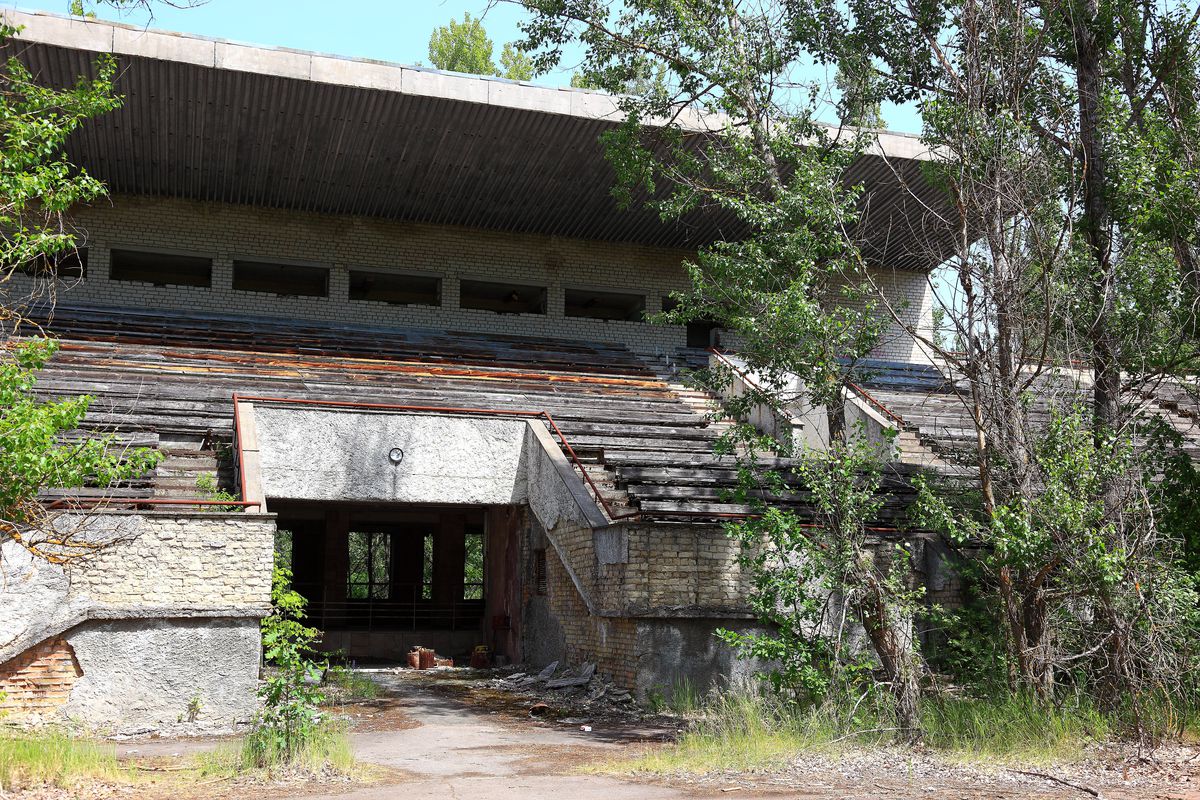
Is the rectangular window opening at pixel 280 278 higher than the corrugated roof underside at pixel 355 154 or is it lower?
lower

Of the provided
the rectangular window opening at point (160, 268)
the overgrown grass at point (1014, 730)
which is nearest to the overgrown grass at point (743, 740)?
the overgrown grass at point (1014, 730)

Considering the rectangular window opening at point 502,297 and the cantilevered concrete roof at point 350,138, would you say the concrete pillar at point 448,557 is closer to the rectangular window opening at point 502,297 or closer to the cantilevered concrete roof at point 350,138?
the rectangular window opening at point 502,297

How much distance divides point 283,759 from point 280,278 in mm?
17461

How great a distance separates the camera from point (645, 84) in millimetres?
12500

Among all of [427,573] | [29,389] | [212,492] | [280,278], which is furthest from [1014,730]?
[280,278]

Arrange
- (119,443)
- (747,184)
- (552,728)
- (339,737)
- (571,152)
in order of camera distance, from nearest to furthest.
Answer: (339,737) → (552,728) → (747,184) → (119,443) → (571,152)

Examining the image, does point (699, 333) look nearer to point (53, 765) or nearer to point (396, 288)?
point (396, 288)

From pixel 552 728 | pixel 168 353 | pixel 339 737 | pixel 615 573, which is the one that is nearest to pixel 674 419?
pixel 615 573

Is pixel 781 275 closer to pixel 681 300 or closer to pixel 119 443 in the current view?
pixel 681 300

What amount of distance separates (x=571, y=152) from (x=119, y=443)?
30.9 ft

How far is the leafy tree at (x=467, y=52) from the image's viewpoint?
128 ft

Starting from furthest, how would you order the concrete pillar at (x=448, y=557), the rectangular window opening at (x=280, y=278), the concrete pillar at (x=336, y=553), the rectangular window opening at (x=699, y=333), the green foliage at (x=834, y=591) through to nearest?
the rectangular window opening at (x=699, y=333)
the concrete pillar at (x=448, y=557)
the rectangular window opening at (x=280, y=278)
the concrete pillar at (x=336, y=553)
the green foliage at (x=834, y=591)

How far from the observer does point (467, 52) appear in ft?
128

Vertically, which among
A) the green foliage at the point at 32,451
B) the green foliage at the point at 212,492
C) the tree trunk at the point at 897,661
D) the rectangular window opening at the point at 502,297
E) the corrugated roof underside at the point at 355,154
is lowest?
the tree trunk at the point at 897,661
